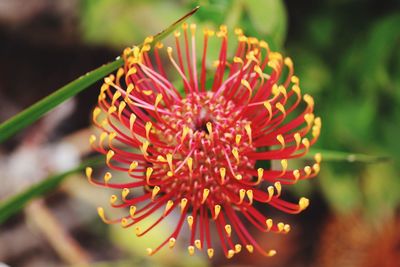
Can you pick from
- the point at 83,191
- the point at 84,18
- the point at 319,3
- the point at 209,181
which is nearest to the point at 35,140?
the point at 83,191

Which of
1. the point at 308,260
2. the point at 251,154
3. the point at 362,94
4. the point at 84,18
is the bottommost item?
the point at 308,260

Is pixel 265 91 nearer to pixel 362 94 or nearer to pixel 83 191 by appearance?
pixel 362 94

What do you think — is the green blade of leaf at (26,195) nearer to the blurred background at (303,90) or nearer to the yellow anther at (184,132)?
the yellow anther at (184,132)

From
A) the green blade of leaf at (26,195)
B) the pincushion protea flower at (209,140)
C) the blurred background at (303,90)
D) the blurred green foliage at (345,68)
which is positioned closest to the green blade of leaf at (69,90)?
the pincushion protea flower at (209,140)

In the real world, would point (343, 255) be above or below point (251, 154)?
below

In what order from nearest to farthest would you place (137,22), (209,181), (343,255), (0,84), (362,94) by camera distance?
1. (209,181)
2. (362,94)
3. (137,22)
4. (343,255)
5. (0,84)

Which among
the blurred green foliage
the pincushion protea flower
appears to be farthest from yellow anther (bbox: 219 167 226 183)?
the blurred green foliage

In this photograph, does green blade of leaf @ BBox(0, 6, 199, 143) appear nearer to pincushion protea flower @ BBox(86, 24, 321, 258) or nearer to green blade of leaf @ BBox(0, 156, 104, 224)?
pincushion protea flower @ BBox(86, 24, 321, 258)
